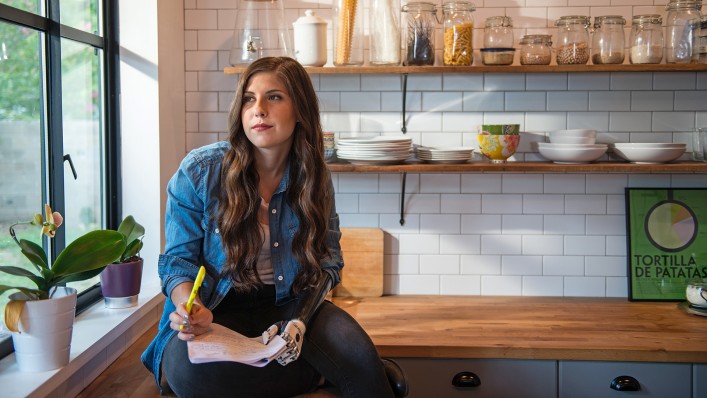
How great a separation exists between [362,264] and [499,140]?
834 millimetres

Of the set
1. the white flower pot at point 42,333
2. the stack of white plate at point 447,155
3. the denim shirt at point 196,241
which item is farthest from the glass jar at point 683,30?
the white flower pot at point 42,333

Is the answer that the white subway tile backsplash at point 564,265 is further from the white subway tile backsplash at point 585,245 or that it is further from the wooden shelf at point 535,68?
the wooden shelf at point 535,68

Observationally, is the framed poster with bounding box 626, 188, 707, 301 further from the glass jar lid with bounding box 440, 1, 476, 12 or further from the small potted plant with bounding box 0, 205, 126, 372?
the small potted plant with bounding box 0, 205, 126, 372

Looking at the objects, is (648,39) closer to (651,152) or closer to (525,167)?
(651,152)

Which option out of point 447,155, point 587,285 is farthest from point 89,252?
point 587,285

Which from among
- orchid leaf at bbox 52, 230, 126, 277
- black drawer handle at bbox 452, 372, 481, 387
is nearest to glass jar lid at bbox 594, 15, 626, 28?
black drawer handle at bbox 452, 372, 481, 387

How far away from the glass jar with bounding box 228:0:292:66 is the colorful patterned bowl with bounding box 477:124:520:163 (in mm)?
886

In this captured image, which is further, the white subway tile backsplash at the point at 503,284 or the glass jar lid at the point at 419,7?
the white subway tile backsplash at the point at 503,284

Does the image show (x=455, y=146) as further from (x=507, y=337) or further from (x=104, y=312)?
(x=104, y=312)

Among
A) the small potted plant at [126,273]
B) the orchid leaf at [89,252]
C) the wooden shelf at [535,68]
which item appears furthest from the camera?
the wooden shelf at [535,68]

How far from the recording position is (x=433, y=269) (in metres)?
3.59

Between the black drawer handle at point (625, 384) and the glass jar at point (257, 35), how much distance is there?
71.9 inches

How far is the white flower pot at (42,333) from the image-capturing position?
214cm

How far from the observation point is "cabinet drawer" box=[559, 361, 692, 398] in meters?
2.88
